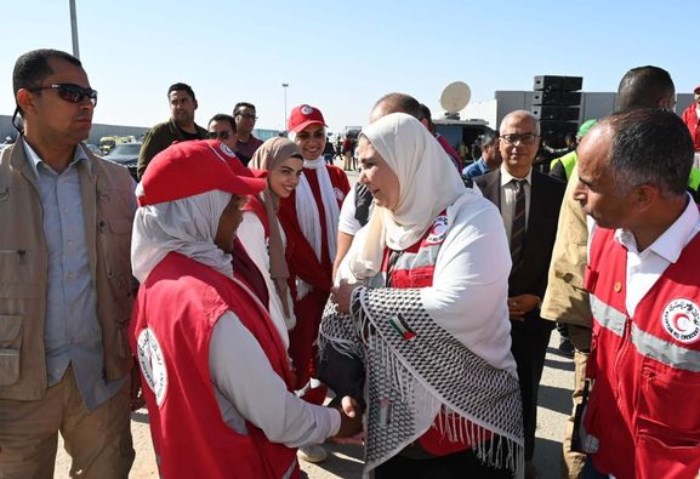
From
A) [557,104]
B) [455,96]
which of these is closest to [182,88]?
[557,104]

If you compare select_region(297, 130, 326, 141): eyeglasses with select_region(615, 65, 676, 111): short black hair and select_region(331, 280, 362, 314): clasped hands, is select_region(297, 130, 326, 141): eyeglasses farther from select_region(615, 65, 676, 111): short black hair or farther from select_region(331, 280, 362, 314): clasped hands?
select_region(331, 280, 362, 314): clasped hands

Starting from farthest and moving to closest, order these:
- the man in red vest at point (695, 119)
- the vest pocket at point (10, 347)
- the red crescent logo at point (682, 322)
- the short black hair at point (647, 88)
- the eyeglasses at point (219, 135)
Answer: the eyeglasses at point (219, 135) < the man in red vest at point (695, 119) < the short black hair at point (647, 88) < the vest pocket at point (10, 347) < the red crescent logo at point (682, 322)

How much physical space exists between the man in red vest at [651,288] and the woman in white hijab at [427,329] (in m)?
0.37

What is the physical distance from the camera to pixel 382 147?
6.10 ft

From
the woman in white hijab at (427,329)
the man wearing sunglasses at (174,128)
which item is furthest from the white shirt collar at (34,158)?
the man wearing sunglasses at (174,128)

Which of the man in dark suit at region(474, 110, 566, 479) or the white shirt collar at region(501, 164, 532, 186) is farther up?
the white shirt collar at region(501, 164, 532, 186)

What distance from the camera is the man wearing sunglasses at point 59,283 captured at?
1979 millimetres

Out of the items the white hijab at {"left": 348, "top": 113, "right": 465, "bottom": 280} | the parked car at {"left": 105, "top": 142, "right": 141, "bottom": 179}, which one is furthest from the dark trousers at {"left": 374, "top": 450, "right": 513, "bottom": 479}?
the parked car at {"left": 105, "top": 142, "right": 141, "bottom": 179}

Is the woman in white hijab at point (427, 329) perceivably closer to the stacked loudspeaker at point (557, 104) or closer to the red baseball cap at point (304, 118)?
the red baseball cap at point (304, 118)

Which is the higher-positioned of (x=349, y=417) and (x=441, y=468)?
(x=349, y=417)

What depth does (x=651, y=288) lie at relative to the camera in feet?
4.84

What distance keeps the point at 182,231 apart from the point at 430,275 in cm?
83

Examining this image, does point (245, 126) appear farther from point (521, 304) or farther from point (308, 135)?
point (521, 304)

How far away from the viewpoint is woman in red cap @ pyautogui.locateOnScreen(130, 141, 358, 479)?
144cm
